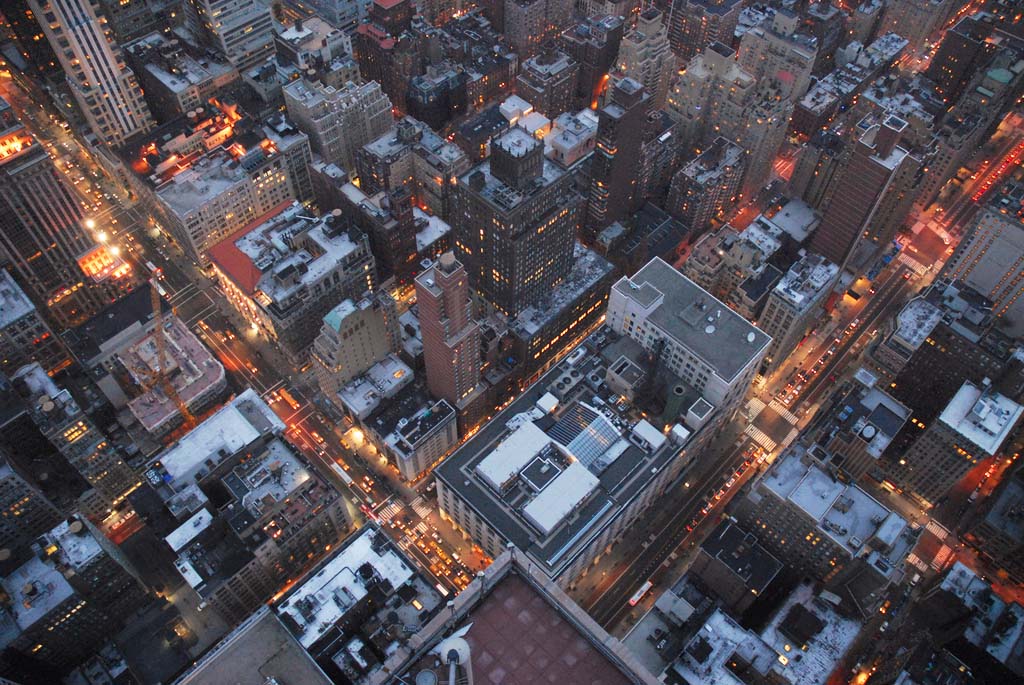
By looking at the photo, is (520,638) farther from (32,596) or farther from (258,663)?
(32,596)

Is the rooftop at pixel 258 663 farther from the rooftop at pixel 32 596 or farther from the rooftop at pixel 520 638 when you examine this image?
the rooftop at pixel 32 596

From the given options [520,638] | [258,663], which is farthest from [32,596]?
[520,638]

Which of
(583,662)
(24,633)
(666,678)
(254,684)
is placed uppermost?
(583,662)

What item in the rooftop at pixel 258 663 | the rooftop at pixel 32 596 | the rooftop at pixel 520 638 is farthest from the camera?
the rooftop at pixel 32 596

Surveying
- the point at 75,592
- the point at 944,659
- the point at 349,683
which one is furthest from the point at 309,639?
the point at 944,659

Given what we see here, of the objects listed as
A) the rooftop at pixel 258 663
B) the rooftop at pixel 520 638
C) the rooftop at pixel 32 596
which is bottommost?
the rooftop at pixel 32 596

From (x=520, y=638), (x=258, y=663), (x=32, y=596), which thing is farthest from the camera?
(x=32, y=596)

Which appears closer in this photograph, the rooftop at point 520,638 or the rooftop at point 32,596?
the rooftop at point 520,638

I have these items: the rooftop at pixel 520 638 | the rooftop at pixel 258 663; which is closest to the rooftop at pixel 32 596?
the rooftop at pixel 258 663

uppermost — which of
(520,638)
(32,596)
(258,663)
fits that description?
(520,638)

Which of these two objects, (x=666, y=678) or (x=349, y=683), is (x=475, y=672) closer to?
(x=349, y=683)

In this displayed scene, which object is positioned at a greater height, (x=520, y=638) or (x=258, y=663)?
(x=520, y=638)
